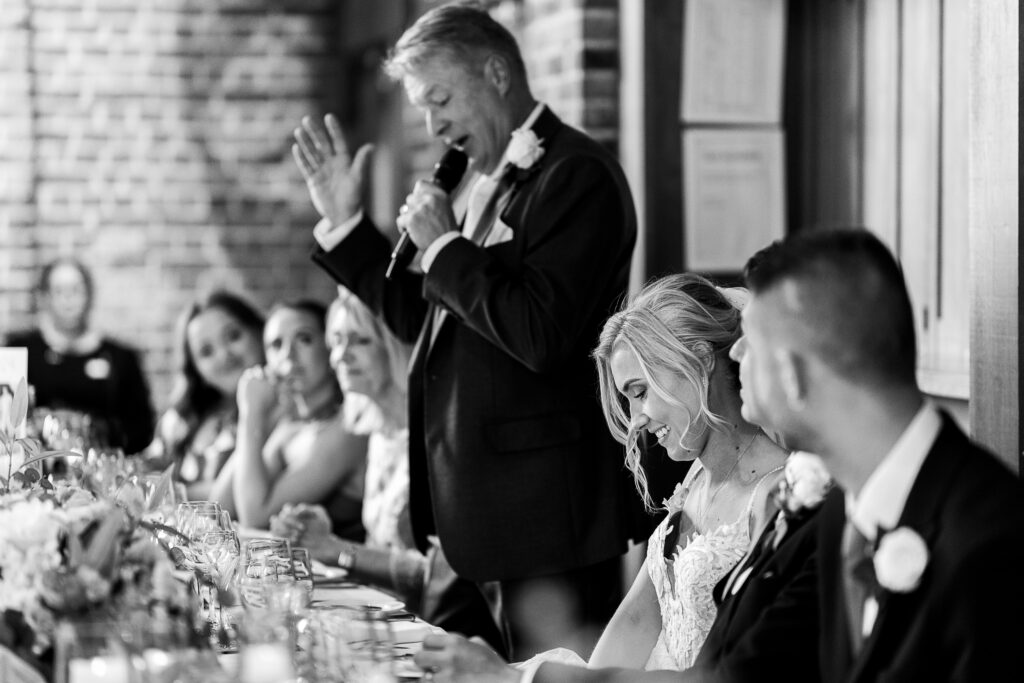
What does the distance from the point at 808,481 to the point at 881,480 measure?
0.21 m

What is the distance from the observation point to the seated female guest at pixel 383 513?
3059 millimetres

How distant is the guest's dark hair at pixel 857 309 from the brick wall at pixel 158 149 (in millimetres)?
5273

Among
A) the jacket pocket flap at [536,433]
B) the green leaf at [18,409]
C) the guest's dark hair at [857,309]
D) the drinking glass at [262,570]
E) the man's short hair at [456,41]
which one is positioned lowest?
the drinking glass at [262,570]

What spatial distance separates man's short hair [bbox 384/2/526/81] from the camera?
9.45ft

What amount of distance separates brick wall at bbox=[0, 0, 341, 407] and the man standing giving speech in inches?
142

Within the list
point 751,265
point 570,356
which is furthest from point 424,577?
point 751,265

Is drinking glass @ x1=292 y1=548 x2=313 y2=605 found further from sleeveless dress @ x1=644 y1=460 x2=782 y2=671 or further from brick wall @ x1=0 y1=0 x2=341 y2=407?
brick wall @ x1=0 y1=0 x2=341 y2=407

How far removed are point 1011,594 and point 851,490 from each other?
0.67 ft

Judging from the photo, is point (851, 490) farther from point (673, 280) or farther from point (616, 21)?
point (616, 21)

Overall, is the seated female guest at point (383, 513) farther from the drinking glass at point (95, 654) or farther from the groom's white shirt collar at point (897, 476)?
the groom's white shirt collar at point (897, 476)

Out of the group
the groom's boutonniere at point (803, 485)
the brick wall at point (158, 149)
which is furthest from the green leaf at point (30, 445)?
the brick wall at point (158, 149)

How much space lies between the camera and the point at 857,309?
1.39 metres

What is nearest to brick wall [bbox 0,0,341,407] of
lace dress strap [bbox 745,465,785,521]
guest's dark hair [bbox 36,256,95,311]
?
guest's dark hair [bbox 36,256,95,311]

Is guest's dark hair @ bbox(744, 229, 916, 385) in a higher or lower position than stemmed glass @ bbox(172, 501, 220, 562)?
higher
